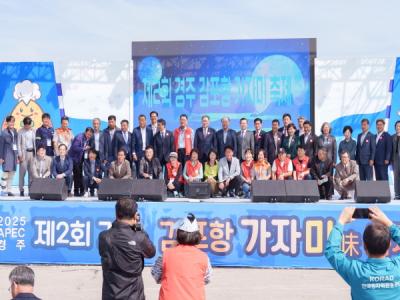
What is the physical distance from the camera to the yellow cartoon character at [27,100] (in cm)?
1628

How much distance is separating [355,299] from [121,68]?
13968 millimetres

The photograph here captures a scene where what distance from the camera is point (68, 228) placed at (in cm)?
794

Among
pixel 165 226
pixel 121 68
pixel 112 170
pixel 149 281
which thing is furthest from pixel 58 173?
pixel 121 68

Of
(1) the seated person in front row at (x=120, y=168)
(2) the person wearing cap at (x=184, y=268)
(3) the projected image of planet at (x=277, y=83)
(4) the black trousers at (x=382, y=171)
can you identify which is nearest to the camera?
(2) the person wearing cap at (x=184, y=268)

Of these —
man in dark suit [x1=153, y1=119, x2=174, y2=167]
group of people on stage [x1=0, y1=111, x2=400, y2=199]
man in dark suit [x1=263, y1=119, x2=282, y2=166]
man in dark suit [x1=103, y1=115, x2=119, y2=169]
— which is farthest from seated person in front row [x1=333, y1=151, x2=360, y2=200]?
man in dark suit [x1=103, y1=115, x2=119, y2=169]

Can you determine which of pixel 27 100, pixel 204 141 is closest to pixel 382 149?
pixel 204 141

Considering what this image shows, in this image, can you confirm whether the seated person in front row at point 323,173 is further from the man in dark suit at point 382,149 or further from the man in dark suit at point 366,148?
the man in dark suit at point 382,149

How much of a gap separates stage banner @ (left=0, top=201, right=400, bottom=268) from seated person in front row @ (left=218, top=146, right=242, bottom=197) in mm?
2723

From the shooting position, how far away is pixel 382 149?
10.8 m

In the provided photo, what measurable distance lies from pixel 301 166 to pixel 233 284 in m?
3.96

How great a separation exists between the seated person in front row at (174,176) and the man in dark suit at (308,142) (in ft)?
7.98

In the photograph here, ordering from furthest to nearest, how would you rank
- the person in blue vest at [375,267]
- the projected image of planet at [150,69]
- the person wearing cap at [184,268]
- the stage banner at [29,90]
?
the stage banner at [29,90]
the projected image of planet at [150,69]
the person wearing cap at [184,268]
the person in blue vest at [375,267]

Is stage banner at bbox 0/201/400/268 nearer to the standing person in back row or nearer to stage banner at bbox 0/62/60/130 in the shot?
the standing person in back row

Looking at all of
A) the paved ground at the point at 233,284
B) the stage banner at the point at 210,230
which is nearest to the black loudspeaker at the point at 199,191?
the stage banner at the point at 210,230
